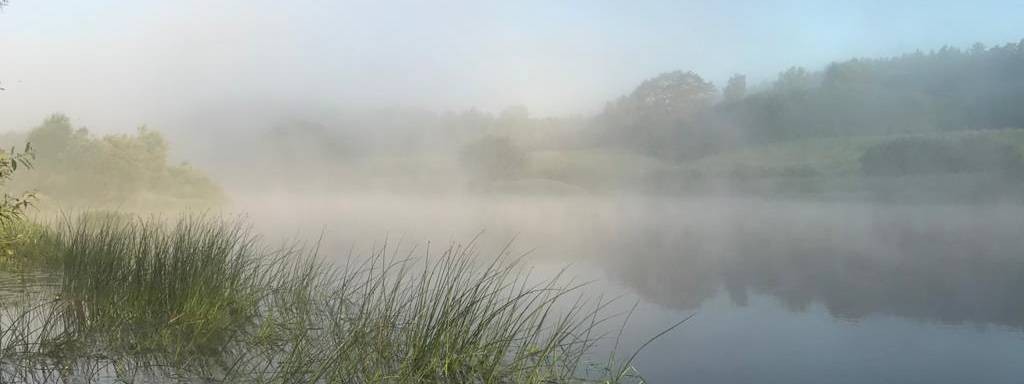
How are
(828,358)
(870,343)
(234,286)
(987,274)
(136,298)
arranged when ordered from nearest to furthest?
(136,298) < (234,286) < (828,358) < (870,343) < (987,274)

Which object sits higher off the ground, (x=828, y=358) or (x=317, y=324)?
(x=317, y=324)

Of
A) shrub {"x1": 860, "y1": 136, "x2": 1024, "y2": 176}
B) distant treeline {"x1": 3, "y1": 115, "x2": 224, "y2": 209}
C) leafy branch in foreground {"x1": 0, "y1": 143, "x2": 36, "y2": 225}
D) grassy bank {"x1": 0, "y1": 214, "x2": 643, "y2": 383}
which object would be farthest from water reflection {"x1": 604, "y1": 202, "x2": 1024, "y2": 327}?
shrub {"x1": 860, "y1": 136, "x2": 1024, "y2": 176}

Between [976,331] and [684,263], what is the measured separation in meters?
8.86

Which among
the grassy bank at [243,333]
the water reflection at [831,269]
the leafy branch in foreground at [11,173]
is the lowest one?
the water reflection at [831,269]

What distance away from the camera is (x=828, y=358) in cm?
705

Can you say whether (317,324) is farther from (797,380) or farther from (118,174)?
(118,174)

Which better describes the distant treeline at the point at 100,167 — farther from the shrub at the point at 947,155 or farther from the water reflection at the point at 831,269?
the shrub at the point at 947,155

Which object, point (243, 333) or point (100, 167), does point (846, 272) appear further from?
point (100, 167)

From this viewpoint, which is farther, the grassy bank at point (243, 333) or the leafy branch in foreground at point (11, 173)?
the leafy branch in foreground at point (11, 173)

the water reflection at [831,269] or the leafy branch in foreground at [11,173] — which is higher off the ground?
the leafy branch in foreground at [11,173]

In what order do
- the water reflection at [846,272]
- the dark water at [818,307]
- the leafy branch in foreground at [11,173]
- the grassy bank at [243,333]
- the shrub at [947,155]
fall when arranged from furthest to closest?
the shrub at [947,155] → the water reflection at [846,272] → the dark water at [818,307] → the leafy branch in foreground at [11,173] → the grassy bank at [243,333]

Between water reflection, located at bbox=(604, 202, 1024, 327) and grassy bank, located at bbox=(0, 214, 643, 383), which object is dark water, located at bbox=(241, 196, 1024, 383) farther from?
grassy bank, located at bbox=(0, 214, 643, 383)

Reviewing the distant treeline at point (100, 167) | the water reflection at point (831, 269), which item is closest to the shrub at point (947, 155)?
the water reflection at point (831, 269)

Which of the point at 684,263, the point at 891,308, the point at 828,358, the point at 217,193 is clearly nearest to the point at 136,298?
the point at 828,358
